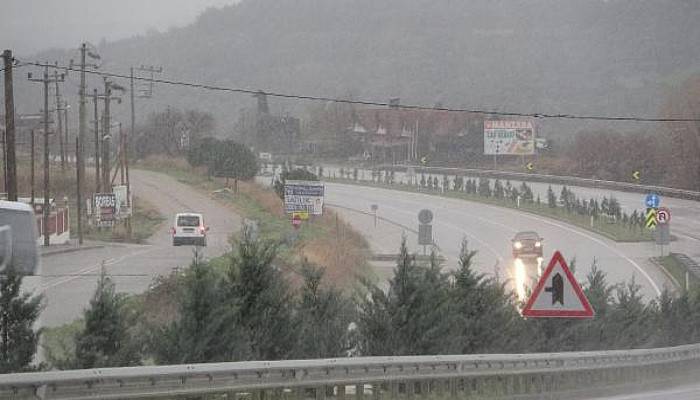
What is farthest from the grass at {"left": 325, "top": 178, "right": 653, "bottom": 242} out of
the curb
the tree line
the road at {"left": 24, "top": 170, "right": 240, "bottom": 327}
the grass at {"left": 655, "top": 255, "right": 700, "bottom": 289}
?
the tree line

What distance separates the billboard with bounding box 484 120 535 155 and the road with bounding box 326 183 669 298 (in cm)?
984

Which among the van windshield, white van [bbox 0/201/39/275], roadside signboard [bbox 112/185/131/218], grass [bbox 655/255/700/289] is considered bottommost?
grass [bbox 655/255/700/289]

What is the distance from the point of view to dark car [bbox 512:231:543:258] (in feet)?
183

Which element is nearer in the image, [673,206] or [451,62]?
[673,206]

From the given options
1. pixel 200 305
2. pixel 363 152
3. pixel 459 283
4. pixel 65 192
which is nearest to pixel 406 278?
pixel 459 283

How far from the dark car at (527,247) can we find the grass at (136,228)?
19843mm

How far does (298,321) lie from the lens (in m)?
17.3

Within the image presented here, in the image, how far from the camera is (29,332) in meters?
13.7

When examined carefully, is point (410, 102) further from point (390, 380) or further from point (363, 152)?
point (390, 380)

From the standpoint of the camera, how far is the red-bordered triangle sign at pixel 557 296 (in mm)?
15391

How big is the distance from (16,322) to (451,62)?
16456 cm

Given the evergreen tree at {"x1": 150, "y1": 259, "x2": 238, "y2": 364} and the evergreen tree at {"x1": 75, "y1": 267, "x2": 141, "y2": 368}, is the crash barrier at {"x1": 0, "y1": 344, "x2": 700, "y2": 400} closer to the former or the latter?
the evergreen tree at {"x1": 150, "y1": 259, "x2": 238, "y2": 364}

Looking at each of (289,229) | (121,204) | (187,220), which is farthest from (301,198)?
(121,204)

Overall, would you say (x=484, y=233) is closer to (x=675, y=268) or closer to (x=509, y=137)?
(x=675, y=268)
